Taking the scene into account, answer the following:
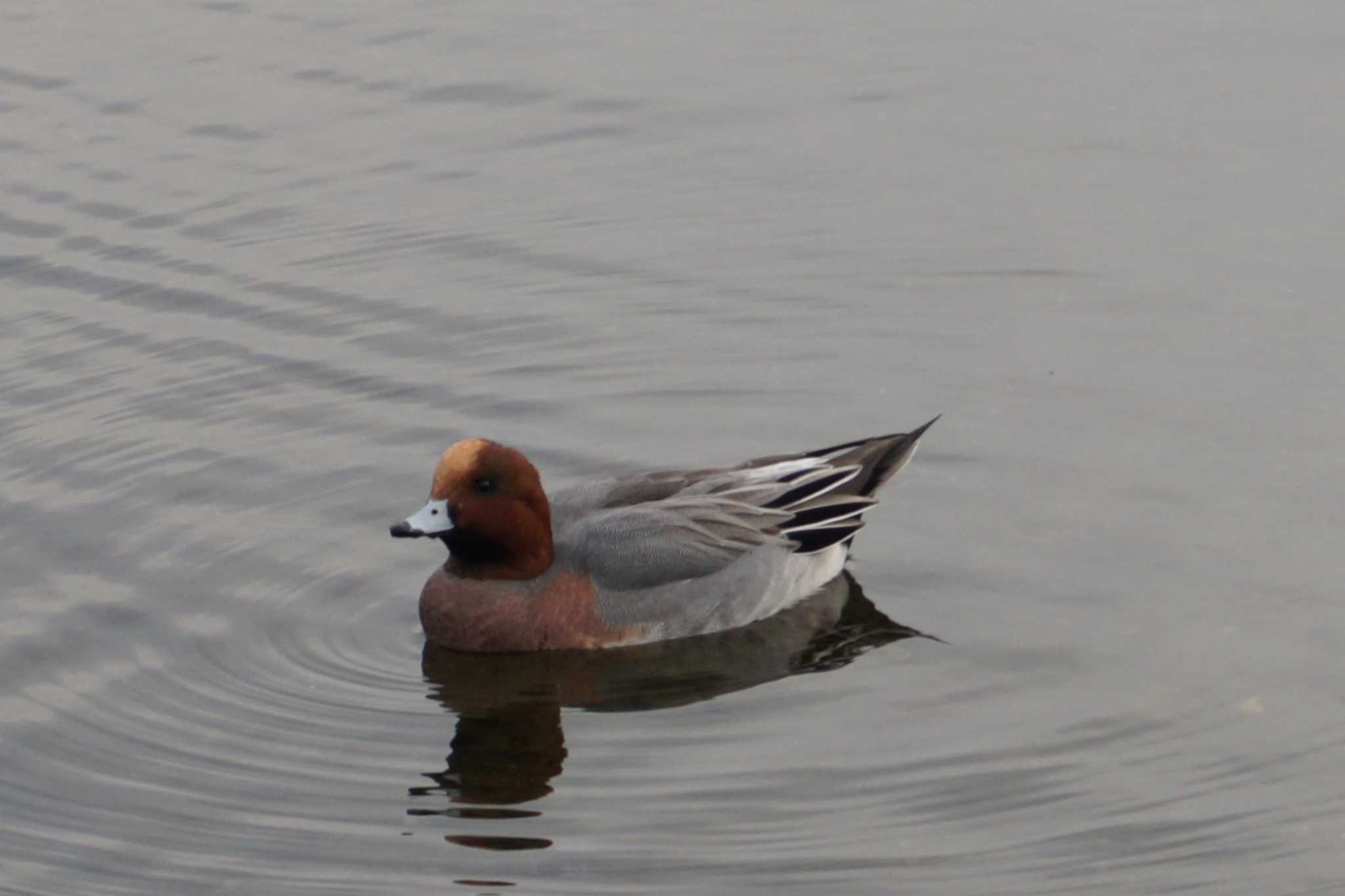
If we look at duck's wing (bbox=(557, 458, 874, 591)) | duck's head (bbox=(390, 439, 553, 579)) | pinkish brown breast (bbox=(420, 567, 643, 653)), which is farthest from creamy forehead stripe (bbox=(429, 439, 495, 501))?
duck's wing (bbox=(557, 458, 874, 591))

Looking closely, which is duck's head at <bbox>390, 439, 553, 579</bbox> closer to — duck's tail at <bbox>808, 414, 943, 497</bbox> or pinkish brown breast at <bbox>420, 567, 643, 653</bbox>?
pinkish brown breast at <bbox>420, 567, 643, 653</bbox>

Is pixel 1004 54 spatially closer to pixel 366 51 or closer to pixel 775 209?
pixel 775 209

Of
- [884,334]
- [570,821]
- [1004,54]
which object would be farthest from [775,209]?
[570,821]

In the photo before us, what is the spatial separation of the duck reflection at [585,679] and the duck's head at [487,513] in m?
0.47

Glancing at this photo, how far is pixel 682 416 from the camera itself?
1254 cm

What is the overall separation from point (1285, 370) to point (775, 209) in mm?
3873

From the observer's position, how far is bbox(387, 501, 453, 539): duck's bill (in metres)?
10.4

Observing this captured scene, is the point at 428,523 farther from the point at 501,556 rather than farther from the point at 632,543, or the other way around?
the point at 632,543

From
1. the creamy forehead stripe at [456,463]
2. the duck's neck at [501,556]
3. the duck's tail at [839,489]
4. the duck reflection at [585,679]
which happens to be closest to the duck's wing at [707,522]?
the duck's tail at [839,489]

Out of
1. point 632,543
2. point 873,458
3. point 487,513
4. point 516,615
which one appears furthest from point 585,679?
point 873,458

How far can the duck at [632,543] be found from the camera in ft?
35.0

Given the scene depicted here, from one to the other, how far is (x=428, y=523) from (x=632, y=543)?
1039 mm

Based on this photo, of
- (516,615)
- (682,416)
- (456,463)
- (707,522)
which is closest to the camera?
(456,463)

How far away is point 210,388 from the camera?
42.6 feet
